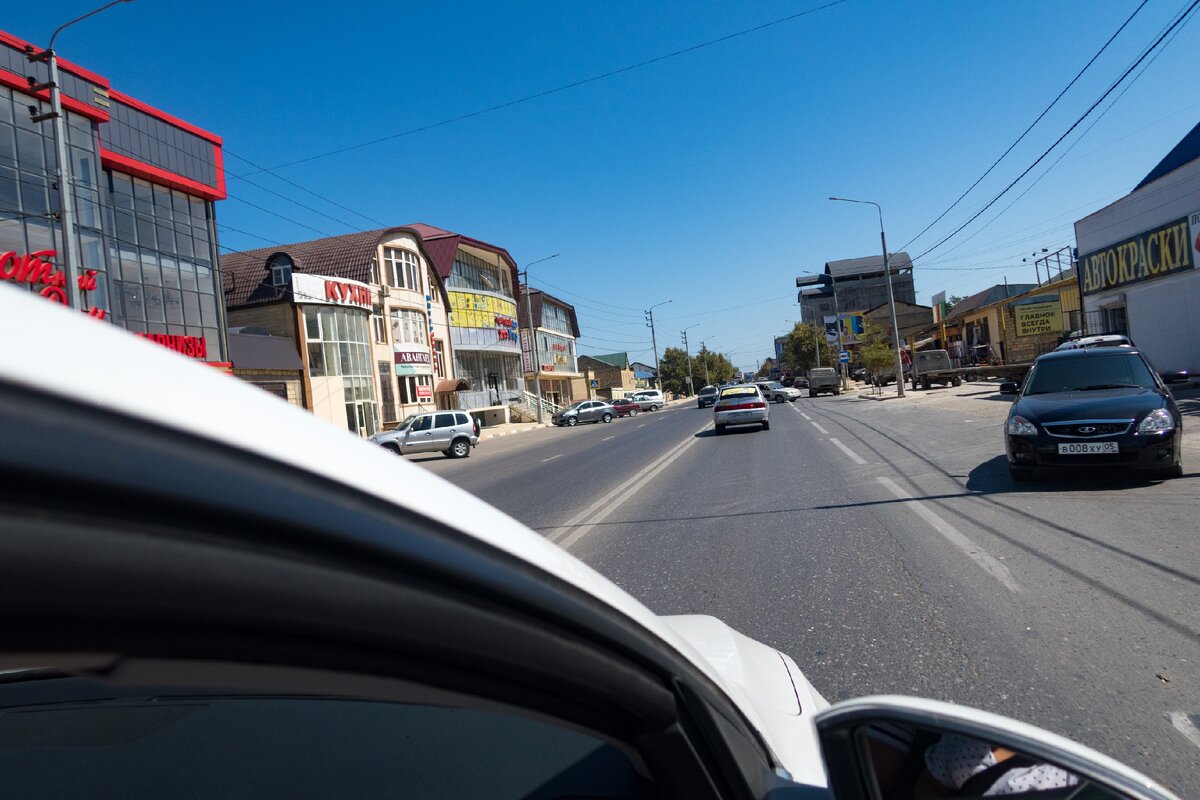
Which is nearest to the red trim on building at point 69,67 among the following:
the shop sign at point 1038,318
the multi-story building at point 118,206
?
the multi-story building at point 118,206

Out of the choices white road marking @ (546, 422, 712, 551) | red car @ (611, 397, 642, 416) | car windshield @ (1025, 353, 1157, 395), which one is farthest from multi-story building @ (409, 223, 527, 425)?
car windshield @ (1025, 353, 1157, 395)

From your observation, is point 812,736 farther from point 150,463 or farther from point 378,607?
point 150,463

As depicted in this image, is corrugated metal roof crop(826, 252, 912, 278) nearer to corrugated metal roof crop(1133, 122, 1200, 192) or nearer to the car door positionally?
corrugated metal roof crop(1133, 122, 1200, 192)

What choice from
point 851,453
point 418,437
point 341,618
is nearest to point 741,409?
point 851,453

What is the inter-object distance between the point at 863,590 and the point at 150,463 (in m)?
5.32

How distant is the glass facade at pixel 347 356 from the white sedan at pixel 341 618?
120 feet

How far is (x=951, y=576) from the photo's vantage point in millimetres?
5363

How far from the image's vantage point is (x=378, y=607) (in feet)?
2.27

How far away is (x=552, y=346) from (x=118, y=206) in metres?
47.9

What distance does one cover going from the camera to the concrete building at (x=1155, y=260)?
912 inches

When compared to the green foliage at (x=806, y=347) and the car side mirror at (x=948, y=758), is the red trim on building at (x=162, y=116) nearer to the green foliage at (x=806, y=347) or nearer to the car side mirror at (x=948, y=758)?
the car side mirror at (x=948, y=758)

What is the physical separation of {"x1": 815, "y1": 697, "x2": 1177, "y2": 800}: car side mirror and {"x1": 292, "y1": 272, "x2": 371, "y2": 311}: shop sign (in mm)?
36461

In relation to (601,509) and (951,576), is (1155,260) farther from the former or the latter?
(951,576)

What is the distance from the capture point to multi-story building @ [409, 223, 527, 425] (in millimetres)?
48719
